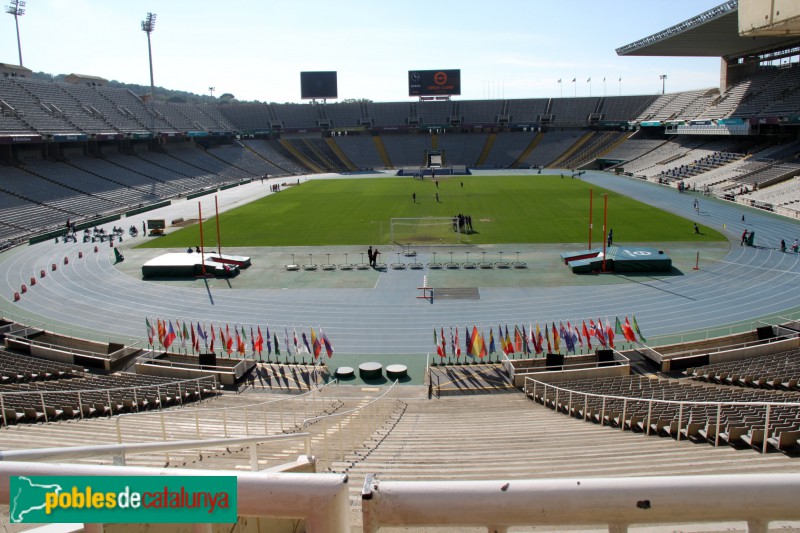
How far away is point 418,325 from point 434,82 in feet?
341

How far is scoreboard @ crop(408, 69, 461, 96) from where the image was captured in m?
124

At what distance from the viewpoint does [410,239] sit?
4825 centimetres

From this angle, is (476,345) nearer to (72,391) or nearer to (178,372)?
(178,372)

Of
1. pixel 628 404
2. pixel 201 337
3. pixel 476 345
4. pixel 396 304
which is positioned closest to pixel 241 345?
pixel 201 337

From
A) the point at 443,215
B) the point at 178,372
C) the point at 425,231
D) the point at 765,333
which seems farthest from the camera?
the point at 443,215

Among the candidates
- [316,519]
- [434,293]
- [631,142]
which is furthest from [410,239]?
[631,142]

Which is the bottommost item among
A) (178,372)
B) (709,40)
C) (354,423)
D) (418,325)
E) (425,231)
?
(178,372)

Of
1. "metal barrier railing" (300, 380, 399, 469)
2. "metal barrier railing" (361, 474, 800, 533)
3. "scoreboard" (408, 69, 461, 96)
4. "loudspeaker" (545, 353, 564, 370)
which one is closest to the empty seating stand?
"metal barrier railing" (300, 380, 399, 469)

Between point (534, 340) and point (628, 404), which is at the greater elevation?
point (628, 404)

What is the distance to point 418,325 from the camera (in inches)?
1131

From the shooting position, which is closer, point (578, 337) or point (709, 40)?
point (578, 337)

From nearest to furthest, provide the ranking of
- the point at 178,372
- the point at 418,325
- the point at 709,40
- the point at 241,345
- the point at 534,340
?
the point at 178,372 → the point at 534,340 → the point at 241,345 → the point at 418,325 → the point at 709,40

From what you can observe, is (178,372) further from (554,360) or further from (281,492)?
(281,492)

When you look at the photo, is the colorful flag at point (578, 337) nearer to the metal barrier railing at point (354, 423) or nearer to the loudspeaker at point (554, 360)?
the loudspeaker at point (554, 360)
